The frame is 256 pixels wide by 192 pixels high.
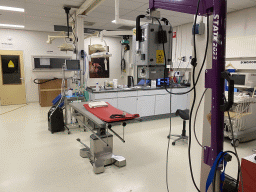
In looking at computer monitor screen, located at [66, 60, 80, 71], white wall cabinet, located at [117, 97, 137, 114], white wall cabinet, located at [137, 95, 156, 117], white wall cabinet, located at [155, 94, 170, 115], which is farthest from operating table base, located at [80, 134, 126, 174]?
white wall cabinet, located at [155, 94, 170, 115]

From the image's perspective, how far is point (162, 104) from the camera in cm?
534

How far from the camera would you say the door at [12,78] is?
7078 mm

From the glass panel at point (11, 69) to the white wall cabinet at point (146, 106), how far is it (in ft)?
16.7

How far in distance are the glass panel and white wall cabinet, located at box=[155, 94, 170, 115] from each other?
5.44 metres

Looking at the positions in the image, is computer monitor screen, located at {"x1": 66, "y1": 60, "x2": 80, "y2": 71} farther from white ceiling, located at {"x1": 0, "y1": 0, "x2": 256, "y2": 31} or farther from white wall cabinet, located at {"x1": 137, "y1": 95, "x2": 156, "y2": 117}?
white wall cabinet, located at {"x1": 137, "y1": 95, "x2": 156, "y2": 117}

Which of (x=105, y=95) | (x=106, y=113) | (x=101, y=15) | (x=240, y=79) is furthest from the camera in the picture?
(x=101, y=15)

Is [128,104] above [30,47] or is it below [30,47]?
below

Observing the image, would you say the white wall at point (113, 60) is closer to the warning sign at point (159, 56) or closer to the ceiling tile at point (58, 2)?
the ceiling tile at point (58, 2)

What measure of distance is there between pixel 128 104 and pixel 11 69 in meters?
5.09

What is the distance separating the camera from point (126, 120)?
93.8 inches

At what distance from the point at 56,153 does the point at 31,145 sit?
25.9 inches

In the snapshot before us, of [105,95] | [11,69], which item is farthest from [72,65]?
[11,69]

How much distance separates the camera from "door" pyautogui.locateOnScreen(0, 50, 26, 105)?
7078mm

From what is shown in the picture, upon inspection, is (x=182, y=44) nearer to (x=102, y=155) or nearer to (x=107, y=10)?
(x=107, y=10)
